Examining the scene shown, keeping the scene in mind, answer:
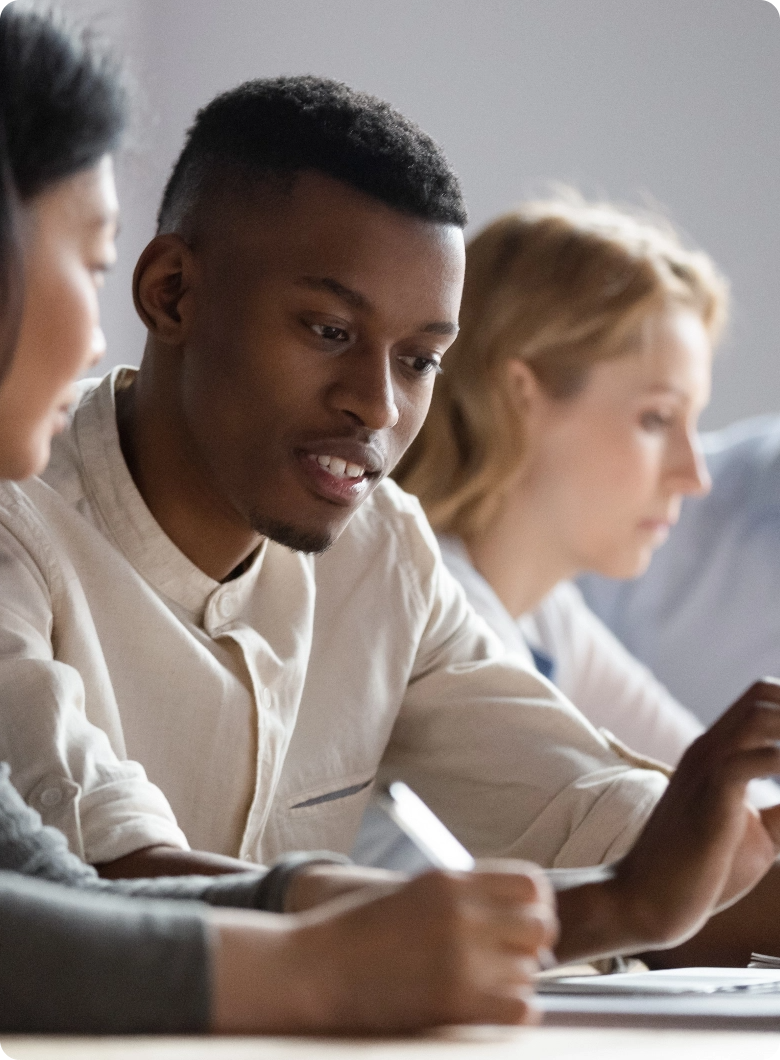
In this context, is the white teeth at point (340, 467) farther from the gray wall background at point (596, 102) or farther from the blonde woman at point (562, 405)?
the gray wall background at point (596, 102)

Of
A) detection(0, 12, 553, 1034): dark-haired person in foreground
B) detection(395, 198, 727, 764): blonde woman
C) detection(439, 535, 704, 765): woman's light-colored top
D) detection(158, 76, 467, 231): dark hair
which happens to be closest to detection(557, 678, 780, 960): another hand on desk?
detection(0, 12, 553, 1034): dark-haired person in foreground

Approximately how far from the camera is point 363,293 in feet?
2.93

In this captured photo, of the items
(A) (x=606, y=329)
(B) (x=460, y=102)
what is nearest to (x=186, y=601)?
(A) (x=606, y=329)

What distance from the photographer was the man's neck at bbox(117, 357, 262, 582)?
970mm

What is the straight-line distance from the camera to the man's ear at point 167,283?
968mm

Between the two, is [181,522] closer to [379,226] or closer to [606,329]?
[379,226]

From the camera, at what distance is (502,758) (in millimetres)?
1108

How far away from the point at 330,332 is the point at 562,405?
35.4 inches

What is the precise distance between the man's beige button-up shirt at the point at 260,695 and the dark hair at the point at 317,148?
18cm

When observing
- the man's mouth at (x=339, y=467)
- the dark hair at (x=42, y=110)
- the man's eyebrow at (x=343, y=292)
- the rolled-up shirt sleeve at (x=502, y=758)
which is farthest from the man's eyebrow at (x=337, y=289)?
the rolled-up shirt sleeve at (x=502, y=758)

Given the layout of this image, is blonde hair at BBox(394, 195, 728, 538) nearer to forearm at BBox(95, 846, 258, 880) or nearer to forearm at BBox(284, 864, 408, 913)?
forearm at BBox(95, 846, 258, 880)

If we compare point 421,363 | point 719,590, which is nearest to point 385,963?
Answer: point 421,363

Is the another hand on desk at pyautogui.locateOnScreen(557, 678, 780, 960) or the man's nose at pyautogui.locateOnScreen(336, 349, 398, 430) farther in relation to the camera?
the man's nose at pyautogui.locateOnScreen(336, 349, 398, 430)

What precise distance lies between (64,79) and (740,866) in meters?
0.63
